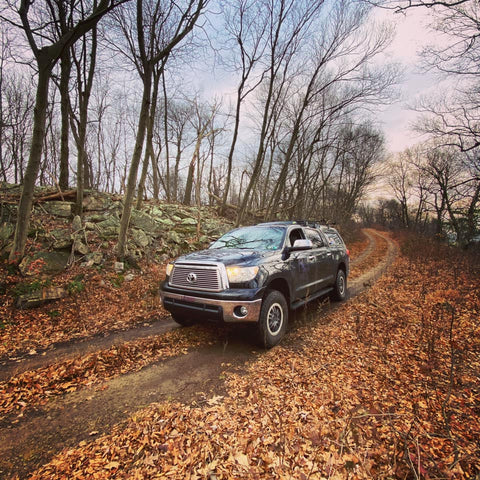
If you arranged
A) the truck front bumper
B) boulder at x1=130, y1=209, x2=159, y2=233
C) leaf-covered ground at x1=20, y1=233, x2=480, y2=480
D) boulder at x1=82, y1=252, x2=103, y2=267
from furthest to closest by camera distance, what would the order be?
1. boulder at x1=130, y1=209, x2=159, y2=233
2. boulder at x1=82, y1=252, x2=103, y2=267
3. the truck front bumper
4. leaf-covered ground at x1=20, y1=233, x2=480, y2=480

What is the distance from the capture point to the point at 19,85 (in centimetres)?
1612

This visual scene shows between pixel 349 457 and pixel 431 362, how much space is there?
91.4 inches

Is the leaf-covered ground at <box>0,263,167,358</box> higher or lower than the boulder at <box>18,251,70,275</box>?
lower

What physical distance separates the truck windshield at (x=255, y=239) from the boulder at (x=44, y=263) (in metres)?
4.55

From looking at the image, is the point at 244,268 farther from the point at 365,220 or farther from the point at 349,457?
the point at 365,220

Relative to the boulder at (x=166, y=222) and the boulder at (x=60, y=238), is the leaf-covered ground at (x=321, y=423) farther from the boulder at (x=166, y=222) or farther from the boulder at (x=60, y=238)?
the boulder at (x=166, y=222)

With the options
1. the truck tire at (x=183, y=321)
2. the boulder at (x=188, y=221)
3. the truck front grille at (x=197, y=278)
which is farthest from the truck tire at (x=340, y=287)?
the boulder at (x=188, y=221)

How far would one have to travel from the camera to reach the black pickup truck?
347 centimetres

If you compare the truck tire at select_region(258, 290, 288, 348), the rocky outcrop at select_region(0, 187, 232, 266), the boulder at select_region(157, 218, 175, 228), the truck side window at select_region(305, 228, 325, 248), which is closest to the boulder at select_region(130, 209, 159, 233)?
the rocky outcrop at select_region(0, 187, 232, 266)

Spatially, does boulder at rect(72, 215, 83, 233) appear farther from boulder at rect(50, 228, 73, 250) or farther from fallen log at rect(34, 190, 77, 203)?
fallen log at rect(34, 190, 77, 203)

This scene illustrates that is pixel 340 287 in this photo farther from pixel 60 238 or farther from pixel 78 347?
pixel 60 238

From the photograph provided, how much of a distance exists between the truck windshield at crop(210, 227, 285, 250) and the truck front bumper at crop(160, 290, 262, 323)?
1.30m

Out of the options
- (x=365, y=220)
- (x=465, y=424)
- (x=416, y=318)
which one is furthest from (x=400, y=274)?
(x=365, y=220)

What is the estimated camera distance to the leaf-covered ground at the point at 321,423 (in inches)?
73.1
